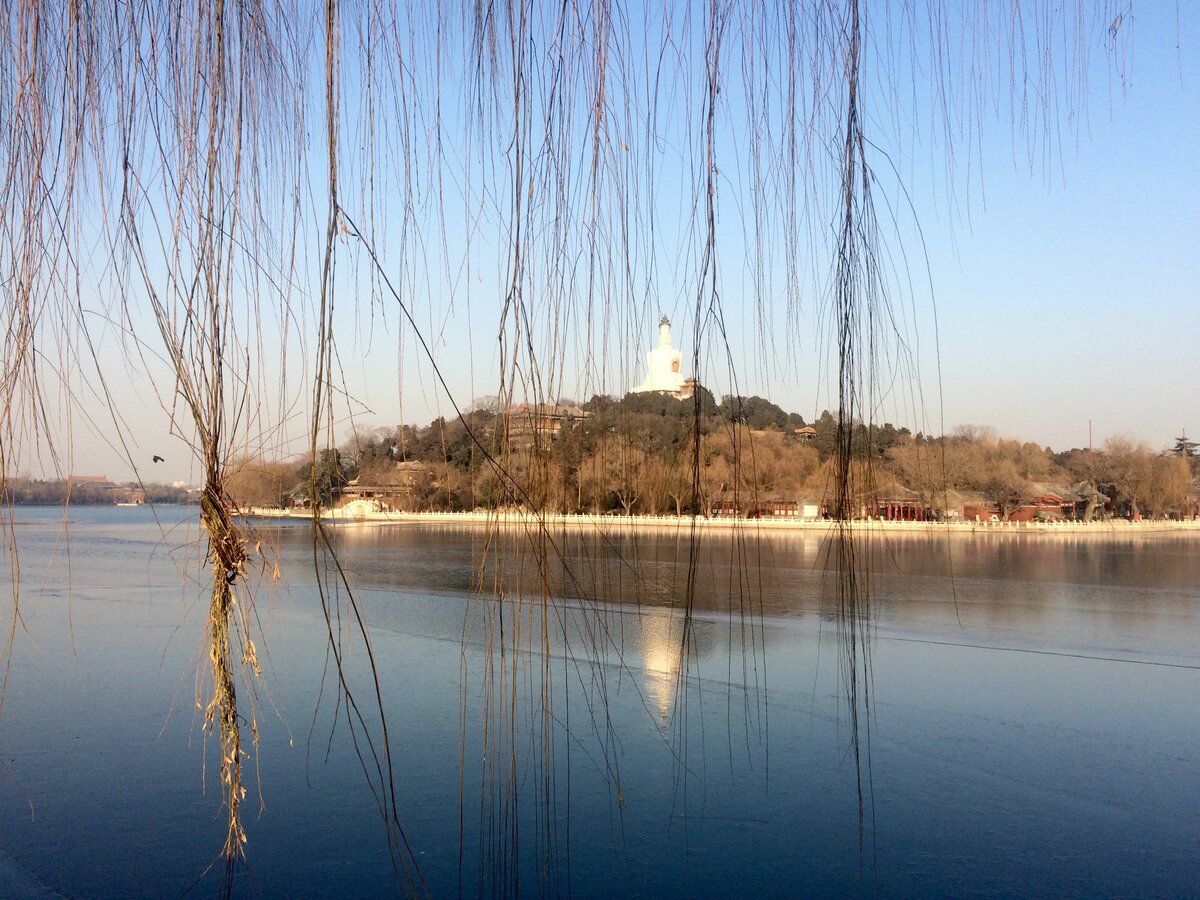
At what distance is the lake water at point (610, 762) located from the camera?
3643 millimetres

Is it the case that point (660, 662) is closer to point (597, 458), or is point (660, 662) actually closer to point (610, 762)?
point (610, 762)

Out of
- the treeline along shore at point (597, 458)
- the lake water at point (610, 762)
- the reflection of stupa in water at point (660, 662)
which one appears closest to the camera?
the treeline along shore at point (597, 458)

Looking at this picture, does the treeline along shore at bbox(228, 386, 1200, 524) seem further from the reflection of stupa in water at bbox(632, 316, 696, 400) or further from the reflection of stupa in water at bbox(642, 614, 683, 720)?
the reflection of stupa in water at bbox(642, 614, 683, 720)

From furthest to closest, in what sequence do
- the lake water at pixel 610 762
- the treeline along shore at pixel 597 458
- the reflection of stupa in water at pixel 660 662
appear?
1. the reflection of stupa in water at pixel 660 662
2. the lake water at pixel 610 762
3. the treeline along shore at pixel 597 458

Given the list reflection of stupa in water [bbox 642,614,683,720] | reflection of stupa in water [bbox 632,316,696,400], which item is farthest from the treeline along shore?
reflection of stupa in water [bbox 642,614,683,720]

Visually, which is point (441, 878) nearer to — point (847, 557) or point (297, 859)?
point (297, 859)

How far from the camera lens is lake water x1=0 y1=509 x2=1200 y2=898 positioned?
3.64m

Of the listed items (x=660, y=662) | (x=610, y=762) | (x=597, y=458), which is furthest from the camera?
(x=660, y=662)

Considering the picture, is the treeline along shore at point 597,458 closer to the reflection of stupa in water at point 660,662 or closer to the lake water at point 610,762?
the lake water at point 610,762

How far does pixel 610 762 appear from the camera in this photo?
5.80m

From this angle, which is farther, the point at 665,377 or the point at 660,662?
the point at 660,662

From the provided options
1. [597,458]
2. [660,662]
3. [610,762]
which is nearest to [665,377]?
[597,458]

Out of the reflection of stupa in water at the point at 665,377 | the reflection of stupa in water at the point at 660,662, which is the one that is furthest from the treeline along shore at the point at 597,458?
the reflection of stupa in water at the point at 660,662

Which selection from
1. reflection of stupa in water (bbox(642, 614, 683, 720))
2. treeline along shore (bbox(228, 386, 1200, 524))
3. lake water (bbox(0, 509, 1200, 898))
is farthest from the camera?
reflection of stupa in water (bbox(642, 614, 683, 720))
